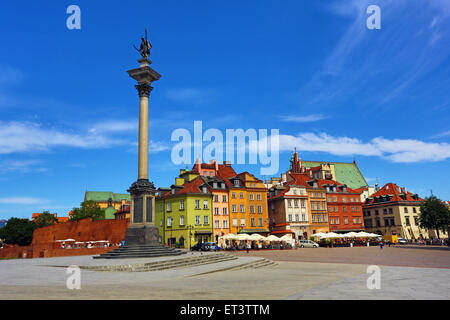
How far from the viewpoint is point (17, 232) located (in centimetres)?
9375

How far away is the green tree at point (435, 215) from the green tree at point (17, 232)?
320 ft

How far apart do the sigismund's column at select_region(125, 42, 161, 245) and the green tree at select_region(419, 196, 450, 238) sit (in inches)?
2148

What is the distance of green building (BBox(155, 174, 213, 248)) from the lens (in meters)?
58.4

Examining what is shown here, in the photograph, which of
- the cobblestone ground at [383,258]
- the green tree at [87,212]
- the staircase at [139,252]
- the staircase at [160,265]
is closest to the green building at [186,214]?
the cobblestone ground at [383,258]

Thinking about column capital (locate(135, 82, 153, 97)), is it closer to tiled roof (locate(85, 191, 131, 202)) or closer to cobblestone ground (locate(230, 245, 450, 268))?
cobblestone ground (locate(230, 245, 450, 268))

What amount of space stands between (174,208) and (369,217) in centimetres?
4858

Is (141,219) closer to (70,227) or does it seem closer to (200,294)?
(200,294)

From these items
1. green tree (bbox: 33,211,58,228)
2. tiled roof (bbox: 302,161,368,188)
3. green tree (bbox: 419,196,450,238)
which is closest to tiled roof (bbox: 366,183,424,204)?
green tree (bbox: 419,196,450,238)

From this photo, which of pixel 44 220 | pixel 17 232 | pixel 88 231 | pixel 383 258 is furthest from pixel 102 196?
pixel 383 258


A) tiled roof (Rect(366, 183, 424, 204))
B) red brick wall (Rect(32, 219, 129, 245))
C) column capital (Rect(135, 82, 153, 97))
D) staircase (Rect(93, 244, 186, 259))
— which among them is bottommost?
staircase (Rect(93, 244, 186, 259))

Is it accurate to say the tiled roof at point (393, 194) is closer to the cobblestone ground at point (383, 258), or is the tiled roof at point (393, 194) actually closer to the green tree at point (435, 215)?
the green tree at point (435, 215)

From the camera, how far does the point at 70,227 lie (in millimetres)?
64750

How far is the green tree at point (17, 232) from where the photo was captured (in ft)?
307

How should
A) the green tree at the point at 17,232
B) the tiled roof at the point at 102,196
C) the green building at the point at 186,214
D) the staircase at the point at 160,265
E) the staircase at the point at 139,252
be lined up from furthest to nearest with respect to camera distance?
the tiled roof at the point at 102,196 → the green tree at the point at 17,232 → the green building at the point at 186,214 → the staircase at the point at 139,252 → the staircase at the point at 160,265
